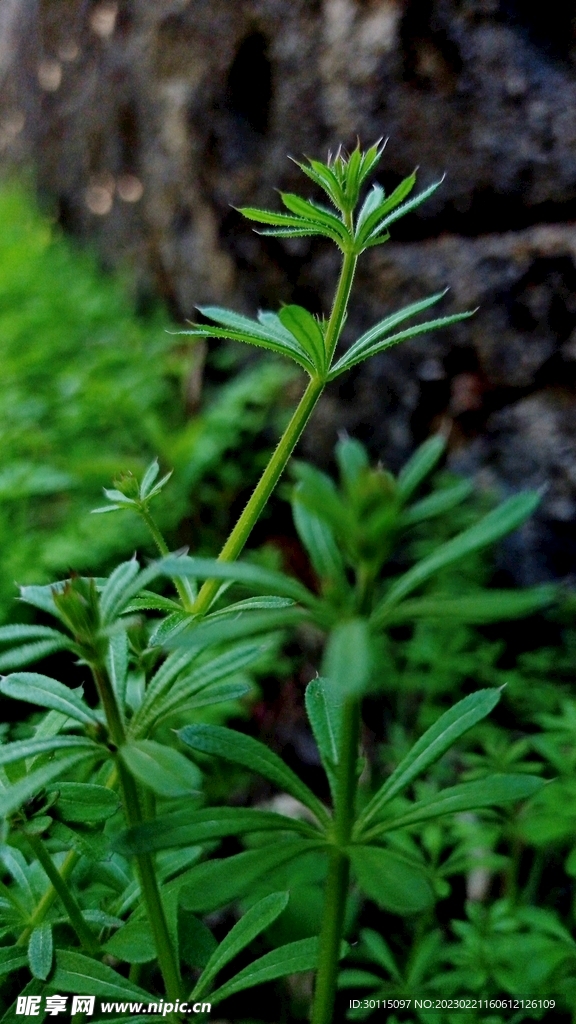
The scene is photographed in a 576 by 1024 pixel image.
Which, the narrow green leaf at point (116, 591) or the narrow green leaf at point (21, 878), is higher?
the narrow green leaf at point (116, 591)

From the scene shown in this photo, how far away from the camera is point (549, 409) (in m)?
2.45

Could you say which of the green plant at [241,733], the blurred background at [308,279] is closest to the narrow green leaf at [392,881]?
the green plant at [241,733]

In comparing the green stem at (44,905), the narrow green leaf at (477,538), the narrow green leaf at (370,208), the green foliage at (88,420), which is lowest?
the green stem at (44,905)

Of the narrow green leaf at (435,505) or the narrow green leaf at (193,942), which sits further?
the narrow green leaf at (193,942)

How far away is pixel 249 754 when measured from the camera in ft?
2.30

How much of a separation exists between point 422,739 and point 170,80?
13.1ft

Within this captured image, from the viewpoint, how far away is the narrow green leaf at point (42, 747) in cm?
63

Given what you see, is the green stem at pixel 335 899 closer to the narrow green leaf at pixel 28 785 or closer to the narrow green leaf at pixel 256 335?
the narrow green leaf at pixel 28 785

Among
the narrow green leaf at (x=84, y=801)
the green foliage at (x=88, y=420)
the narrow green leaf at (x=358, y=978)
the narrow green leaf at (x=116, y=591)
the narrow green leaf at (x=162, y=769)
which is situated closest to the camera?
the narrow green leaf at (x=162, y=769)

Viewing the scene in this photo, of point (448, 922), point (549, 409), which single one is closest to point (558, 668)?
point (448, 922)

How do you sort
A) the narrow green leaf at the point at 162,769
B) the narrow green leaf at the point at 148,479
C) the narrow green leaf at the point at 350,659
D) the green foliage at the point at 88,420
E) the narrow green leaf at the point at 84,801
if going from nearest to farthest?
the narrow green leaf at the point at 350,659 → the narrow green leaf at the point at 162,769 → the narrow green leaf at the point at 84,801 → the narrow green leaf at the point at 148,479 → the green foliage at the point at 88,420

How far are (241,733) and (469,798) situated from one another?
206 millimetres

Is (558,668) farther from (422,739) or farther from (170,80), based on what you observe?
(170,80)

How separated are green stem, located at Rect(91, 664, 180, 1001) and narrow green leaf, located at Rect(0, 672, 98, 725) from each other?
0.12 feet
